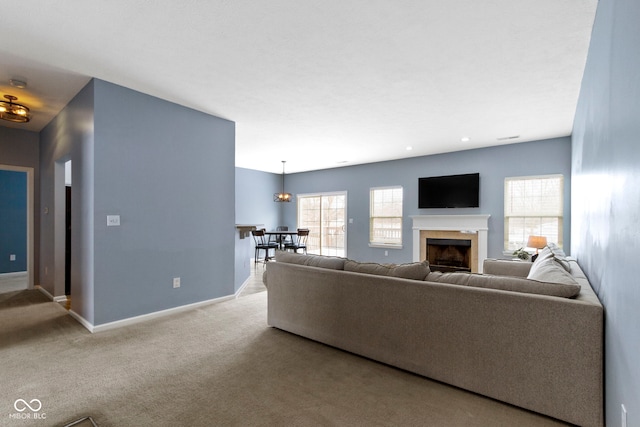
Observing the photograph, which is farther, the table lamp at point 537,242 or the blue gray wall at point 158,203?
the table lamp at point 537,242

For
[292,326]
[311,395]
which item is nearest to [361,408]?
[311,395]

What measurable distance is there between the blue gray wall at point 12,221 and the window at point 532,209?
31.3 ft

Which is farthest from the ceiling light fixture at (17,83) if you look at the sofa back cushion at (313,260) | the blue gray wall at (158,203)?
the sofa back cushion at (313,260)

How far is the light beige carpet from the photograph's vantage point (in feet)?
6.03

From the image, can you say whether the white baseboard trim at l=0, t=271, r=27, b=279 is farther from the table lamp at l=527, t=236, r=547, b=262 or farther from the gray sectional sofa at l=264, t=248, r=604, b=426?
the table lamp at l=527, t=236, r=547, b=262

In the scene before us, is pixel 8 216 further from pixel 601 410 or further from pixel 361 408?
pixel 601 410

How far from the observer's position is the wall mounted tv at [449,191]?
6195 millimetres

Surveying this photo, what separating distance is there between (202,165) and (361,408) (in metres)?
3.47

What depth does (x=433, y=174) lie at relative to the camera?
268 inches

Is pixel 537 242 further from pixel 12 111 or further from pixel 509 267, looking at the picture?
pixel 12 111

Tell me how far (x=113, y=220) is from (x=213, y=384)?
218 cm

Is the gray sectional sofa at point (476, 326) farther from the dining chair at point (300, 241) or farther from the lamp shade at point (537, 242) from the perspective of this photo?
the dining chair at point (300, 241)

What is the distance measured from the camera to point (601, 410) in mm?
1712

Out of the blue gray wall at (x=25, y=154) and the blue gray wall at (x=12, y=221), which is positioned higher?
the blue gray wall at (x=25, y=154)
